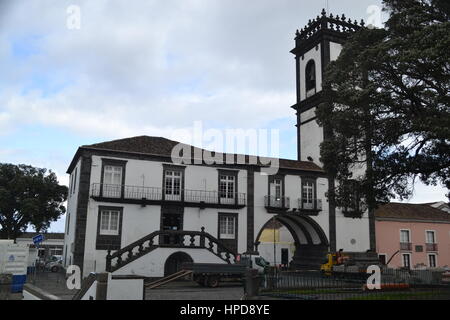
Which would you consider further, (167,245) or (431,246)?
(431,246)

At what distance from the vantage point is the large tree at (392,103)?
15.5 metres

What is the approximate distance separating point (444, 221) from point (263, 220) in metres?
19.6

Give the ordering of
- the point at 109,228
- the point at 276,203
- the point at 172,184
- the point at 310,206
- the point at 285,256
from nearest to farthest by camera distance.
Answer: the point at 109,228
the point at 172,184
the point at 276,203
the point at 310,206
the point at 285,256

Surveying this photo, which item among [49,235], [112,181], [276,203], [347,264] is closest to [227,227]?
[276,203]

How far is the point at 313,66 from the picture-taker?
125ft

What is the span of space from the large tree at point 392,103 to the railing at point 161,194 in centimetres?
1228

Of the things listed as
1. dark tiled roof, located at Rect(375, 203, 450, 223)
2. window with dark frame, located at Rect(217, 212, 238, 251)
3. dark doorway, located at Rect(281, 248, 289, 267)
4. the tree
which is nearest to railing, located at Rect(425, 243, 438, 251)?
dark tiled roof, located at Rect(375, 203, 450, 223)

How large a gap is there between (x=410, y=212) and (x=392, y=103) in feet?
88.9

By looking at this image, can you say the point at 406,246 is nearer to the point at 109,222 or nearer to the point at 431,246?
the point at 431,246

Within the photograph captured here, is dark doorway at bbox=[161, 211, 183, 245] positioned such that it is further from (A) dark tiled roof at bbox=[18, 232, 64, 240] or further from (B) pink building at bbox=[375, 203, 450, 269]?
(A) dark tiled roof at bbox=[18, 232, 64, 240]

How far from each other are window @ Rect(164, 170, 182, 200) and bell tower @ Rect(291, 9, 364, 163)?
→ 38.4ft

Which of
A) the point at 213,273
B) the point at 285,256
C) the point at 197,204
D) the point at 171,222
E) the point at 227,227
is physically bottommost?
the point at 213,273
